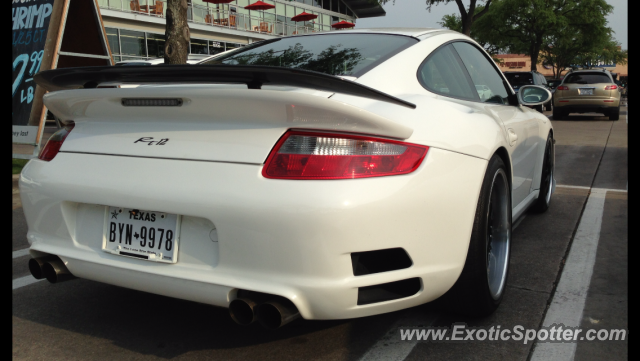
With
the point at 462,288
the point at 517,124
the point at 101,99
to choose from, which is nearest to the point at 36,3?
the point at 101,99

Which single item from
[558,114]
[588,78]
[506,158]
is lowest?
[558,114]

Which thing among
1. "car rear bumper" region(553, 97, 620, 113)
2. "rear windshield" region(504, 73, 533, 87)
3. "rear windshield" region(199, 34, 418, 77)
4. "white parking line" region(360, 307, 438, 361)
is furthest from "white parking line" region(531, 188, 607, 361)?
"rear windshield" region(504, 73, 533, 87)

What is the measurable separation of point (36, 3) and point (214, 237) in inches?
290

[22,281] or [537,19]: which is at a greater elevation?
[537,19]

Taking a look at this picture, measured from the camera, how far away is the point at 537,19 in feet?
133

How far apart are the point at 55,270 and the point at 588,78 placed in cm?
1780

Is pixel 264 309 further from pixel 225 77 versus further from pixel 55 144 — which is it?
pixel 55 144

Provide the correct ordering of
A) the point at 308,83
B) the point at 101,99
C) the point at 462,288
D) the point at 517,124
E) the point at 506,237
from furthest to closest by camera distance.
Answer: the point at 517,124
the point at 506,237
the point at 462,288
the point at 101,99
the point at 308,83

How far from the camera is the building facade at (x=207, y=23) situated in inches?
1042

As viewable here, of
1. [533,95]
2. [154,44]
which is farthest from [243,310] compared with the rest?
[154,44]

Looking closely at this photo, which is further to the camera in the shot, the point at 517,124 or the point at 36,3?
the point at 36,3

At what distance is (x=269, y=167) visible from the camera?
2.03 meters

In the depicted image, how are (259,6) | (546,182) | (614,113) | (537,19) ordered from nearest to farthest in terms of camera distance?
(546,182)
(614,113)
(259,6)
(537,19)

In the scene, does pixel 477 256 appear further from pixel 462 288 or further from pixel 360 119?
pixel 360 119
